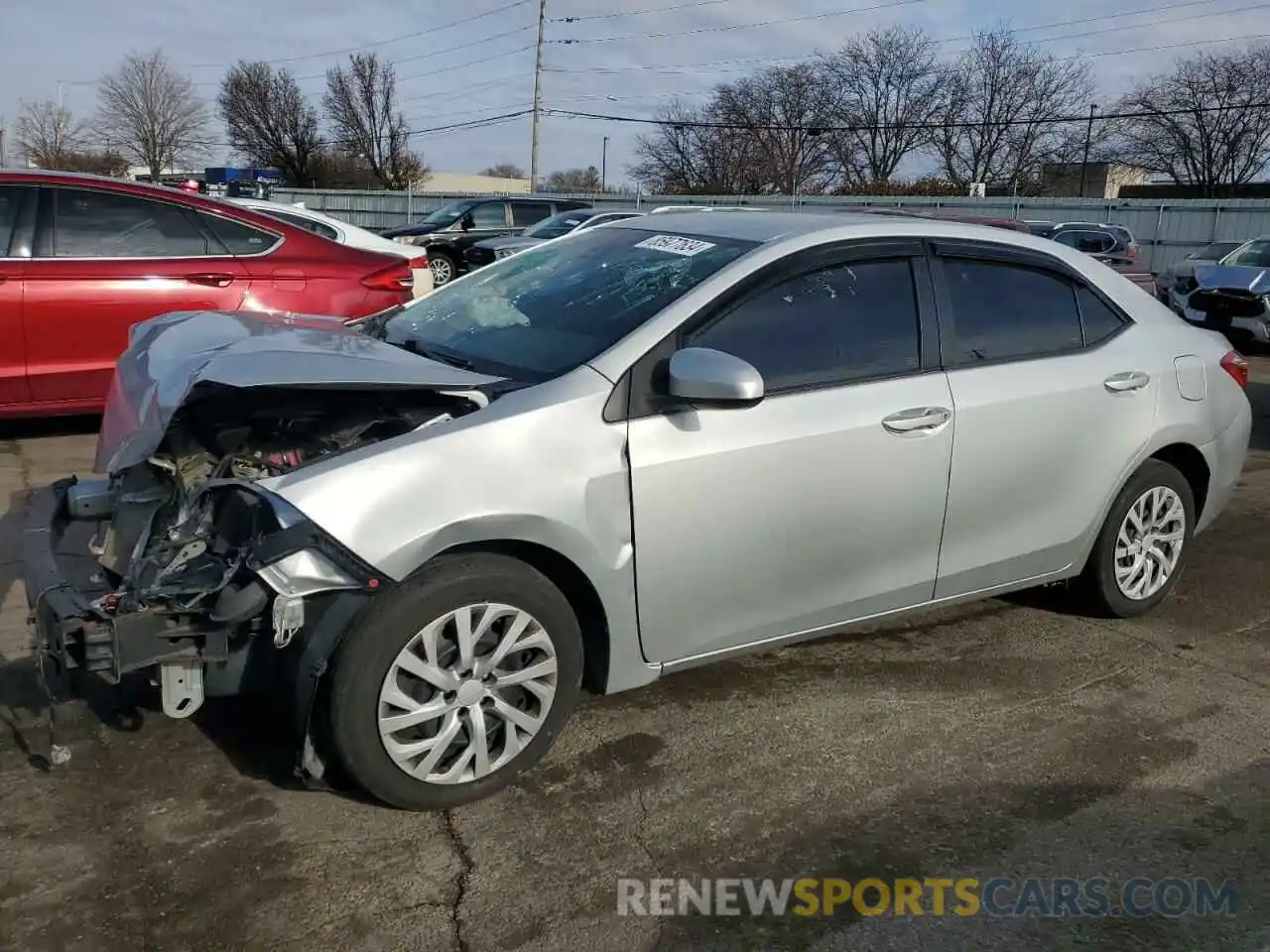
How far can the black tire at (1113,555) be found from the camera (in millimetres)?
4516

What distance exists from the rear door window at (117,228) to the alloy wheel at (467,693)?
471cm

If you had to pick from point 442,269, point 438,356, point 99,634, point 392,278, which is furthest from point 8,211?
point 442,269

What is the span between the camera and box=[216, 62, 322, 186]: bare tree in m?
66.7

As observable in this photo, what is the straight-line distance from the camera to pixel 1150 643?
459 centimetres

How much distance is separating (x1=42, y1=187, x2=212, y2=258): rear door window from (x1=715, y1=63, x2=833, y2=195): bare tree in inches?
2192

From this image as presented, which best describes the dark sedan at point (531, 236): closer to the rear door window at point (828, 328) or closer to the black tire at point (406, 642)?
the rear door window at point (828, 328)

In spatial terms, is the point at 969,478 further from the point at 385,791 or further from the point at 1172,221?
the point at 1172,221

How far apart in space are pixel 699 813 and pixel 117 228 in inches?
210

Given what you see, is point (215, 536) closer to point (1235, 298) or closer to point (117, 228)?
point (117, 228)

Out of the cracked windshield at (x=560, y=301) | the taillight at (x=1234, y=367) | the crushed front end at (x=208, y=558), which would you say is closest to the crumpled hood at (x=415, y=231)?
the cracked windshield at (x=560, y=301)

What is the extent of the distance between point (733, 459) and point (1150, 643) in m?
2.30

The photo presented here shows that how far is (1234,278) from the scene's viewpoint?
1416 cm

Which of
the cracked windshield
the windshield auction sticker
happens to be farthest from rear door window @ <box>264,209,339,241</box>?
the windshield auction sticker

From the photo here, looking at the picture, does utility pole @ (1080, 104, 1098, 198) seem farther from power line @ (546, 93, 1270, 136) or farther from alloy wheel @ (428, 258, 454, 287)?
alloy wheel @ (428, 258, 454, 287)
